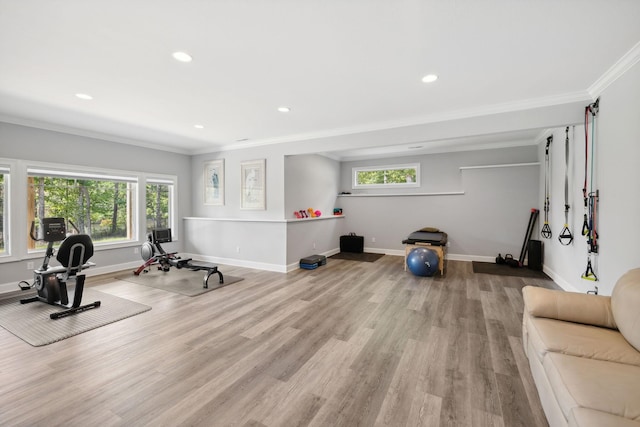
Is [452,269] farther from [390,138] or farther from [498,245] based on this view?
[390,138]

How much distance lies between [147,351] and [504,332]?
11.1ft

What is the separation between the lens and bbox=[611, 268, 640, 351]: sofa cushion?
5.38ft

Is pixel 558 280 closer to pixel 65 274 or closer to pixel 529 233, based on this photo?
pixel 529 233

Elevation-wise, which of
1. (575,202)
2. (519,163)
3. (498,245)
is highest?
(519,163)

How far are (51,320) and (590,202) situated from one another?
620 cm

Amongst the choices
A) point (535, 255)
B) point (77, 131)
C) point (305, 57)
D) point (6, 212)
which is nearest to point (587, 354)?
point (305, 57)

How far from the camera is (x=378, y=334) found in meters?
2.78

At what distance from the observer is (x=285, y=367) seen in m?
2.21

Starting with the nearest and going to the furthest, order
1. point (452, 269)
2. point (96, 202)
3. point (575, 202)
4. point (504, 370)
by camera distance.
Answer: point (504, 370), point (575, 202), point (96, 202), point (452, 269)

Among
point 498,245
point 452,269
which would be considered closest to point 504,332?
point 452,269

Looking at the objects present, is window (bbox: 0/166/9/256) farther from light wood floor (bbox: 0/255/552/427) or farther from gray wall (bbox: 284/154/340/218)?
gray wall (bbox: 284/154/340/218)

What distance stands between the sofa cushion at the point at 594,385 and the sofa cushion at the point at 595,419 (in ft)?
0.11

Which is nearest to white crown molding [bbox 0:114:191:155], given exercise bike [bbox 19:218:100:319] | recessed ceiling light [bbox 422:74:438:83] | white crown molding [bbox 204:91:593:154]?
exercise bike [bbox 19:218:100:319]

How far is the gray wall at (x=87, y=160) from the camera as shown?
4.14 meters
